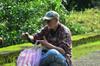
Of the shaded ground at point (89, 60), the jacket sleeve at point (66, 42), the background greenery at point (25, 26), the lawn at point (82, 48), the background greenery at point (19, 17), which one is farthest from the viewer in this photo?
the background greenery at point (19, 17)

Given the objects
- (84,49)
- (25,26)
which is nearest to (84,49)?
(84,49)

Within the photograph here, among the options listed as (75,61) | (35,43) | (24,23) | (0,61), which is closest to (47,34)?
(35,43)

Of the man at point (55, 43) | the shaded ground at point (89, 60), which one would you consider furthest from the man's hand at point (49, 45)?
the shaded ground at point (89, 60)

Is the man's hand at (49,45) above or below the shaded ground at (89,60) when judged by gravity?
above

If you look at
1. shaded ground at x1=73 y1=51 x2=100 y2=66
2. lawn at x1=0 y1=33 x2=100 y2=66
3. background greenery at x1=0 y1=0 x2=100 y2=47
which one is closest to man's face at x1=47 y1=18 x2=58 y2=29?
lawn at x1=0 y1=33 x2=100 y2=66

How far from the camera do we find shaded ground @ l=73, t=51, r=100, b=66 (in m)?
12.0

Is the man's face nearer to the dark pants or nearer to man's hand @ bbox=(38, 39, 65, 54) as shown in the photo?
man's hand @ bbox=(38, 39, 65, 54)

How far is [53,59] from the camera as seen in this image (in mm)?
7184

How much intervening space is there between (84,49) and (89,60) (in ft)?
5.77

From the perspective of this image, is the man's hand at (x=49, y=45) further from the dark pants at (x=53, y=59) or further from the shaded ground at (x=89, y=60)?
the shaded ground at (x=89, y=60)

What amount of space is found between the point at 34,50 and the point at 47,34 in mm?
369

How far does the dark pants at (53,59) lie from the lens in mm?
7148

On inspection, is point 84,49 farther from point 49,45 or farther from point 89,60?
point 49,45

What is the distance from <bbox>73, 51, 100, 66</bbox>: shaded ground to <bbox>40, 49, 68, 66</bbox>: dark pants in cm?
473
